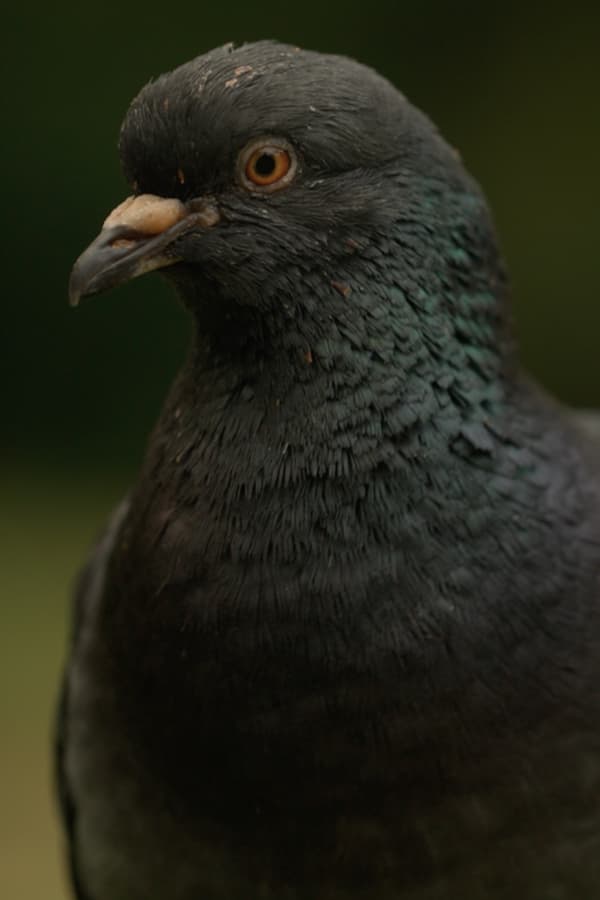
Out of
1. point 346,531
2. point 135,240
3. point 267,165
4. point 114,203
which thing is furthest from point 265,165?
point 114,203

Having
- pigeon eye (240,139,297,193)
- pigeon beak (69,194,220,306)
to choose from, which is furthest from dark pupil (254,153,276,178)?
pigeon beak (69,194,220,306)

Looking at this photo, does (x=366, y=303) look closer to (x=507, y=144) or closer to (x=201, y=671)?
(x=201, y=671)

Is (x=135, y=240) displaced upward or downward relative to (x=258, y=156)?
downward

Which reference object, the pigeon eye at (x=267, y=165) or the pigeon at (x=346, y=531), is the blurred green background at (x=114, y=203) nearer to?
the pigeon at (x=346, y=531)

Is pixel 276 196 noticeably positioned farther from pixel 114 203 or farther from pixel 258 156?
pixel 114 203

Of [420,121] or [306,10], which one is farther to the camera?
[306,10]

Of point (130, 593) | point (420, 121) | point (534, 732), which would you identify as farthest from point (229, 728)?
point (420, 121)

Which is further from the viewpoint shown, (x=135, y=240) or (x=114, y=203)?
(x=114, y=203)
